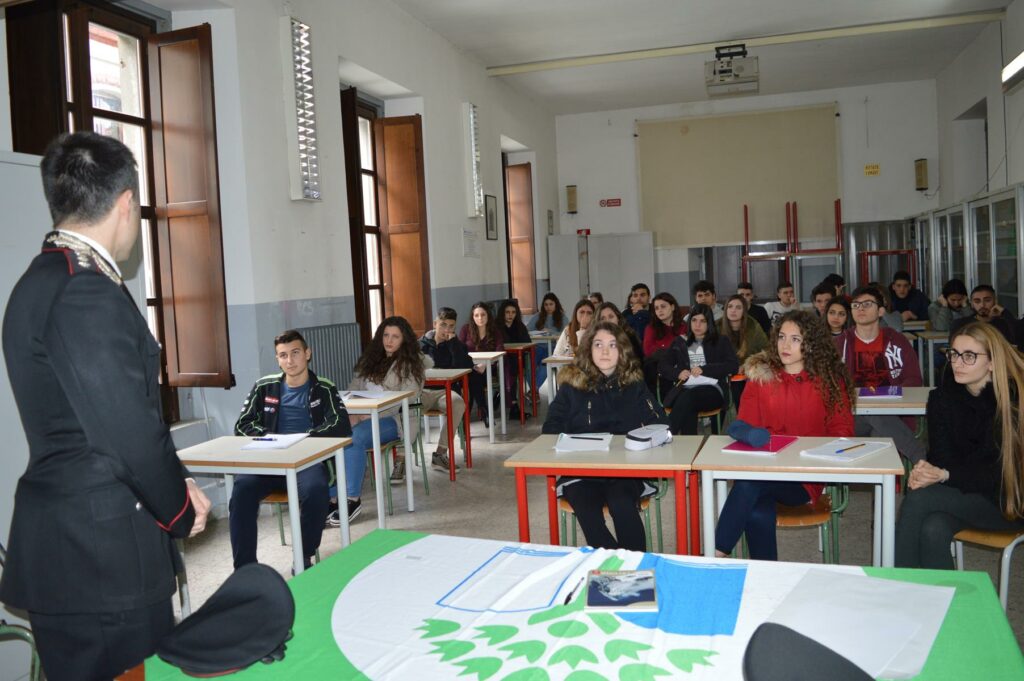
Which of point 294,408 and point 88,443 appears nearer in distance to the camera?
point 88,443

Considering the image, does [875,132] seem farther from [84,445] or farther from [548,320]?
[84,445]

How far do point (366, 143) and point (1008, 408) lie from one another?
635 cm

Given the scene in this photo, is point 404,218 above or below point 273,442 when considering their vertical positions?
above

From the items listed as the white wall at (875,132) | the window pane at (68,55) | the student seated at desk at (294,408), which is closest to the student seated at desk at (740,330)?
the student seated at desk at (294,408)

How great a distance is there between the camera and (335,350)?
6.27 metres

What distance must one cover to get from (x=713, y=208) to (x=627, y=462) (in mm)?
10088

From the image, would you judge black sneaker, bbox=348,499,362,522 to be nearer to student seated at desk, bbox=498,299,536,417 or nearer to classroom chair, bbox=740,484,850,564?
classroom chair, bbox=740,484,850,564

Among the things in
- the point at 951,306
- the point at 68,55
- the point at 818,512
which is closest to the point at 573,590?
the point at 818,512

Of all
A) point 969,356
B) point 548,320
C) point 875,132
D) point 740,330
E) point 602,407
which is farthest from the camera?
point 875,132

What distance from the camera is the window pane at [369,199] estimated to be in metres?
7.86

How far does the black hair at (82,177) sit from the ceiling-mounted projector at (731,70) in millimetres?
8174

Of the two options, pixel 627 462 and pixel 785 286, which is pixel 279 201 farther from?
pixel 785 286

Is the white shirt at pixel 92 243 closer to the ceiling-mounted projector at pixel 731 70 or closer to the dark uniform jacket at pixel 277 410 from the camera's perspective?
the dark uniform jacket at pixel 277 410

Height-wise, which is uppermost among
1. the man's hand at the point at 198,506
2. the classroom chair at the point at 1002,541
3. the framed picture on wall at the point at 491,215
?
the framed picture on wall at the point at 491,215
